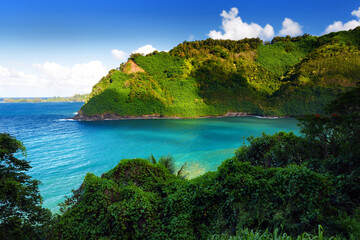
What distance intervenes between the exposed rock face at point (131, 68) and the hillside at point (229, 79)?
46 centimetres

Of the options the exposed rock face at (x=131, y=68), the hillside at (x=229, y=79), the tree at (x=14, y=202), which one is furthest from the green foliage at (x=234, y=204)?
the exposed rock face at (x=131, y=68)

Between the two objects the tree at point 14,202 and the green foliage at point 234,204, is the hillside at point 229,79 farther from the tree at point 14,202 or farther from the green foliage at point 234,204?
the green foliage at point 234,204

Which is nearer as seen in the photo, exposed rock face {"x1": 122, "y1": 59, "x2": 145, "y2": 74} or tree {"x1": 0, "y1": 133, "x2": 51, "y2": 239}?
tree {"x1": 0, "y1": 133, "x2": 51, "y2": 239}

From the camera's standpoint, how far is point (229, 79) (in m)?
89.4

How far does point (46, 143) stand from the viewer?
34.2 meters

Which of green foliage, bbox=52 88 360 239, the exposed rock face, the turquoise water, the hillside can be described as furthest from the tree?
the exposed rock face

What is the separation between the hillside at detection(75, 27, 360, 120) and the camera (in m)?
70.6

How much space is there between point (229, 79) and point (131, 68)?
47943mm

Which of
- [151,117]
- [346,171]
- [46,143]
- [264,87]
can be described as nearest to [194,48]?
[264,87]

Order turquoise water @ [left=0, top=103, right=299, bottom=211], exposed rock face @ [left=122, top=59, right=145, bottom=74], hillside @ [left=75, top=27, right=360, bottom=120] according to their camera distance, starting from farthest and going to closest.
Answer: exposed rock face @ [left=122, top=59, right=145, bottom=74]
hillside @ [left=75, top=27, right=360, bottom=120]
turquoise water @ [left=0, top=103, right=299, bottom=211]

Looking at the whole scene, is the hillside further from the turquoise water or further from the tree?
the tree

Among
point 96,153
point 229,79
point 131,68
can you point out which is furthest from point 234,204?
point 131,68

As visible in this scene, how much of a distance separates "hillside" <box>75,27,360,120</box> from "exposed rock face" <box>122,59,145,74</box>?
0.46m

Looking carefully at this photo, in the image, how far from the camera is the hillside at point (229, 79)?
2781 inches
